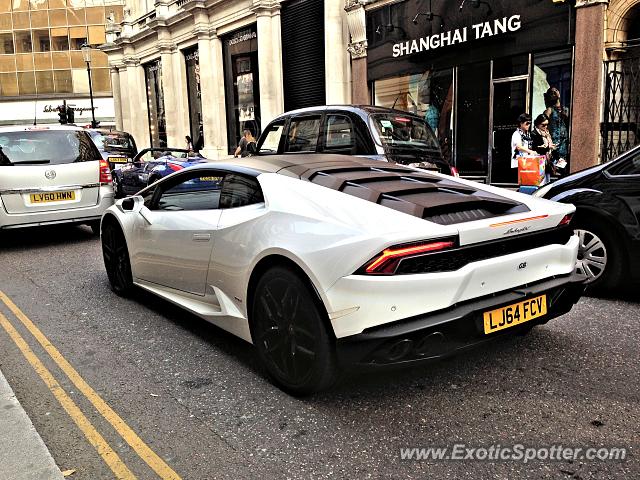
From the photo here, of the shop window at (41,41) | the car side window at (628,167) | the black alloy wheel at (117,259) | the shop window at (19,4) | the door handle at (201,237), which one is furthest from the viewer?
the shop window at (41,41)

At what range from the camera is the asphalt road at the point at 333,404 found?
2789mm

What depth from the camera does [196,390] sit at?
144 inches

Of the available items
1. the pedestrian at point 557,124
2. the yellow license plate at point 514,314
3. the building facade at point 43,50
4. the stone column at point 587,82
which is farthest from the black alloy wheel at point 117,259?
the building facade at point 43,50

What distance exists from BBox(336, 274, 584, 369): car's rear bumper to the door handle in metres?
1.49

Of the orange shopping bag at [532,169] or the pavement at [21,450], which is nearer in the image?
the pavement at [21,450]

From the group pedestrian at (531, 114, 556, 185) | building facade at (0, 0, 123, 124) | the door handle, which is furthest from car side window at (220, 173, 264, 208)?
building facade at (0, 0, 123, 124)

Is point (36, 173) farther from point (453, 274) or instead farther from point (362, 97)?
point (362, 97)

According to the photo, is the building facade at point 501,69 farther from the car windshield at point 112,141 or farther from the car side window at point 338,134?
the car windshield at point 112,141

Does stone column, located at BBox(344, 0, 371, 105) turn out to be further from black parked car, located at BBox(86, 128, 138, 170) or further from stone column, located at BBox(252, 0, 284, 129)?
black parked car, located at BBox(86, 128, 138, 170)

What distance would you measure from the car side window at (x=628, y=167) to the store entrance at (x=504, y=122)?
731cm

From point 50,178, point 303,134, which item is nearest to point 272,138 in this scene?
point 303,134

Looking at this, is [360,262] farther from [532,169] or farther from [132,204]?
[532,169]

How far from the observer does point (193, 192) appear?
15.6 ft

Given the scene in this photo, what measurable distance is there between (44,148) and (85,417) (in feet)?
21.2
